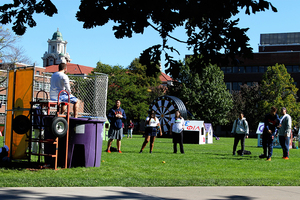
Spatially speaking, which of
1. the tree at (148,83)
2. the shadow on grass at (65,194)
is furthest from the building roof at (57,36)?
the shadow on grass at (65,194)

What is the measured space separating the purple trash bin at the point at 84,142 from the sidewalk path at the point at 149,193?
8.55ft

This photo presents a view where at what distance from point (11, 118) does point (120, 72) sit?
204 ft

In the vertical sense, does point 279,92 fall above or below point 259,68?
below

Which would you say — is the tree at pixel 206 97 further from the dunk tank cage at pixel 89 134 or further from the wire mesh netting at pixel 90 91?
the dunk tank cage at pixel 89 134

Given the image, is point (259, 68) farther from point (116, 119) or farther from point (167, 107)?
point (116, 119)

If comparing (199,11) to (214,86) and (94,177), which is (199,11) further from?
(214,86)

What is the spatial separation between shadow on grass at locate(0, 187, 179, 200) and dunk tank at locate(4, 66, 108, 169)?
85.7 inches

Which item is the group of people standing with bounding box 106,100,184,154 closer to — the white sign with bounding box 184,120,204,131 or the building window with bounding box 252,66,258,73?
the white sign with bounding box 184,120,204,131

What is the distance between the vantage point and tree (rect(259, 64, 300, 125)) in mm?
61031

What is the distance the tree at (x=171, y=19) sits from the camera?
17.9 feet

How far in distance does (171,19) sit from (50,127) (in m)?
4.01

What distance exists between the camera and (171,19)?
5758 millimetres

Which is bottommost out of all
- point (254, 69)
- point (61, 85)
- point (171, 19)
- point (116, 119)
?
point (116, 119)

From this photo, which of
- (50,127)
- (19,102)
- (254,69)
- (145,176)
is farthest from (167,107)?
(254,69)
